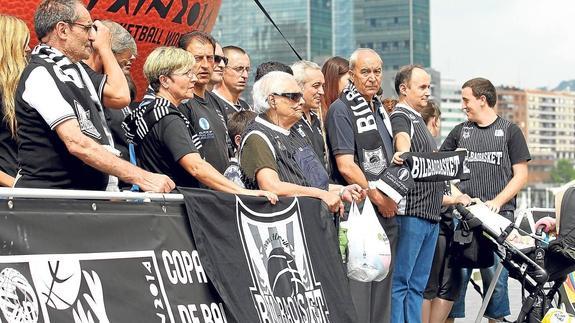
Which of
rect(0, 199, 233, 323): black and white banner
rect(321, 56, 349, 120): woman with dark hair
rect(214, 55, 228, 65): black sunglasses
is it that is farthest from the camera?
rect(321, 56, 349, 120): woman with dark hair

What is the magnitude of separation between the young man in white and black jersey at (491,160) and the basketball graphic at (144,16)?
8.33 feet

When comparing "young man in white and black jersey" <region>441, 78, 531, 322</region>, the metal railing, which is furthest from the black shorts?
the metal railing

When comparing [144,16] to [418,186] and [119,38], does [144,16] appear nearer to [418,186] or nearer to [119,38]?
[119,38]

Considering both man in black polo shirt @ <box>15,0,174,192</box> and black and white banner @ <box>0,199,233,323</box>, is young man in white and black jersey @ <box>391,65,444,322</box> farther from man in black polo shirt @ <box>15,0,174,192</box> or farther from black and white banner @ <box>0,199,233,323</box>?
man in black polo shirt @ <box>15,0,174,192</box>

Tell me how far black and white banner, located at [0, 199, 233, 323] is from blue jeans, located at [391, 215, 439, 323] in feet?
8.17

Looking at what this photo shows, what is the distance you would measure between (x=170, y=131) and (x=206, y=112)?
3.92ft

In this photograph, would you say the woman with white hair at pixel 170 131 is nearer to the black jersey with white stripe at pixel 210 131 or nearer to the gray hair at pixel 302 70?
the black jersey with white stripe at pixel 210 131

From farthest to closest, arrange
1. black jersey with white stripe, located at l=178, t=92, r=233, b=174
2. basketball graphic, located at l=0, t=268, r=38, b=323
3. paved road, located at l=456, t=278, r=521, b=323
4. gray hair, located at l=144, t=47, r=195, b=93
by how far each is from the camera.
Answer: paved road, located at l=456, t=278, r=521, b=323, black jersey with white stripe, located at l=178, t=92, r=233, b=174, gray hair, located at l=144, t=47, r=195, b=93, basketball graphic, located at l=0, t=268, r=38, b=323

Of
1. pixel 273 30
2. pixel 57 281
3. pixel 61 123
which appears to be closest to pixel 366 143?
pixel 61 123

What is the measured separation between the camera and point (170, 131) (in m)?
6.17

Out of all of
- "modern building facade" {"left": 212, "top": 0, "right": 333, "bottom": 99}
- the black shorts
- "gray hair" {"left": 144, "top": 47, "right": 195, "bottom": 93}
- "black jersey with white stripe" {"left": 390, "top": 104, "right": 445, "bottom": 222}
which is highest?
"modern building facade" {"left": 212, "top": 0, "right": 333, "bottom": 99}

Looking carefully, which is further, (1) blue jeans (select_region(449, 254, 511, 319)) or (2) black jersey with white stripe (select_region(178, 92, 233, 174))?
(1) blue jeans (select_region(449, 254, 511, 319))

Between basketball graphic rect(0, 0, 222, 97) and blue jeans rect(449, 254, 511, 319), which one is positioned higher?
basketball graphic rect(0, 0, 222, 97)

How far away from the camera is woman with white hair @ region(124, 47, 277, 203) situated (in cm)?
612
